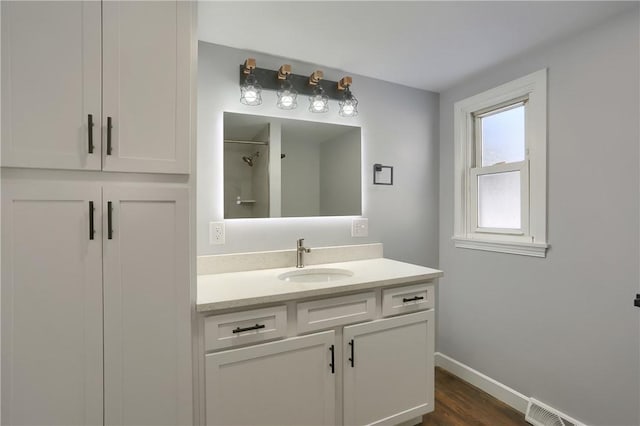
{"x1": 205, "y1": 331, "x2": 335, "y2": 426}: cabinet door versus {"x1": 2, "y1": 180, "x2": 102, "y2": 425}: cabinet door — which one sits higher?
{"x1": 2, "y1": 180, "x2": 102, "y2": 425}: cabinet door

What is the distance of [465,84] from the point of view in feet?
7.63

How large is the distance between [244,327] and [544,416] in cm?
183

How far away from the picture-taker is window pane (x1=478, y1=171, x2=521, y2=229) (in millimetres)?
2068

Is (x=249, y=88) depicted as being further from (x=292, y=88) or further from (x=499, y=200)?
(x=499, y=200)

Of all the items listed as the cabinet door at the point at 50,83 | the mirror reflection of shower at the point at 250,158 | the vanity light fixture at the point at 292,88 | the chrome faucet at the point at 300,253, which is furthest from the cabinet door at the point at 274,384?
the vanity light fixture at the point at 292,88

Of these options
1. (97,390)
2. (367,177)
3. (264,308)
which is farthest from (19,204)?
(367,177)

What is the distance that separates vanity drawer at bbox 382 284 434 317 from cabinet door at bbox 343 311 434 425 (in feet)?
0.13

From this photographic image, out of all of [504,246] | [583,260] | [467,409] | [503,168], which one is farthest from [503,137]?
[467,409]

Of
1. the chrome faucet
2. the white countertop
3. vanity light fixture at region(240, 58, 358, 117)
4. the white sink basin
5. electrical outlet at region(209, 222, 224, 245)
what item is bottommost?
the white sink basin

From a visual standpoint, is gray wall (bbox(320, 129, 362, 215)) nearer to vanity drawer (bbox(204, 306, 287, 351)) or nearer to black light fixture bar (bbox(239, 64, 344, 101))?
black light fixture bar (bbox(239, 64, 344, 101))

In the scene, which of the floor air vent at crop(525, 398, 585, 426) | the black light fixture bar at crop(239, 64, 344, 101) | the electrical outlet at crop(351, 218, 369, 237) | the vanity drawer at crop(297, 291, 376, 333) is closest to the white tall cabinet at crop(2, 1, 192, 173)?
the black light fixture bar at crop(239, 64, 344, 101)

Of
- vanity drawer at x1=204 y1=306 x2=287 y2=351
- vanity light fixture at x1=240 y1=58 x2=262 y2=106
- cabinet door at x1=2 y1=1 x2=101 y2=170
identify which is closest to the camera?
cabinet door at x1=2 y1=1 x2=101 y2=170

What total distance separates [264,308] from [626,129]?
6.25 feet

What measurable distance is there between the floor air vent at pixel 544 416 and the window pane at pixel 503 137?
4.88 feet
